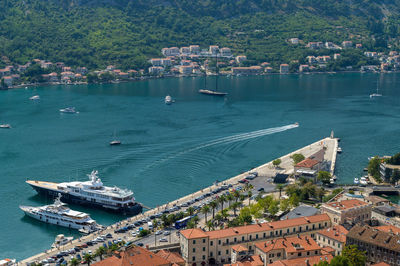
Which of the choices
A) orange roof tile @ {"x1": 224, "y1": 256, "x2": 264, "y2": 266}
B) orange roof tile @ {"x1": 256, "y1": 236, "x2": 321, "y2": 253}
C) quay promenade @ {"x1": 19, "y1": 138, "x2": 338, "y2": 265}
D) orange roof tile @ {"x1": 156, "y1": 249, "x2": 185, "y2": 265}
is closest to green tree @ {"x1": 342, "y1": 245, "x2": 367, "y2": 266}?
orange roof tile @ {"x1": 256, "y1": 236, "x2": 321, "y2": 253}

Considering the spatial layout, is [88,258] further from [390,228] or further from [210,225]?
[390,228]

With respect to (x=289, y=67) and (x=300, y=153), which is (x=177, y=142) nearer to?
(x=300, y=153)

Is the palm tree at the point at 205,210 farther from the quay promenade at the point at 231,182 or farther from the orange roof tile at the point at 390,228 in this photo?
the orange roof tile at the point at 390,228

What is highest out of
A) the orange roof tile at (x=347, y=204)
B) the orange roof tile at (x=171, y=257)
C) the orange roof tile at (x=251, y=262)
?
the orange roof tile at (x=347, y=204)

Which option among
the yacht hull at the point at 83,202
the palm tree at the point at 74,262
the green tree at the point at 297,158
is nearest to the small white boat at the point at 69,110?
the yacht hull at the point at 83,202

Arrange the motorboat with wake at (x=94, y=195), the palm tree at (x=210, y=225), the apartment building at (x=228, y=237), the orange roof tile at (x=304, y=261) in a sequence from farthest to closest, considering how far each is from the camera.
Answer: the motorboat with wake at (x=94, y=195) → the palm tree at (x=210, y=225) → the apartment building at (x=228, y=237) → the orange roof tile at (x=304, y=261)

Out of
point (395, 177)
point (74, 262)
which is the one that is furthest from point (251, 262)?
point (395, 177)
